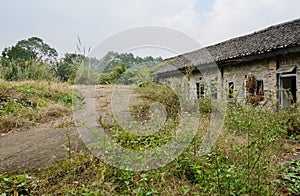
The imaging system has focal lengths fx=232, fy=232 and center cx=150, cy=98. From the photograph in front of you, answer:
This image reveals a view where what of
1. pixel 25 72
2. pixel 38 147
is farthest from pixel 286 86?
pixel 25 72

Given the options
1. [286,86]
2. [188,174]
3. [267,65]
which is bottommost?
[188,174]

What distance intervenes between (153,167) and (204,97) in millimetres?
3051

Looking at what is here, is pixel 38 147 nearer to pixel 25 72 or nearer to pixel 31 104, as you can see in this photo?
pixel 31 104

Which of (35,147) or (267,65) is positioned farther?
(267,65)

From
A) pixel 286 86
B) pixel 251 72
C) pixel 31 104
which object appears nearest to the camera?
pixel 31 104

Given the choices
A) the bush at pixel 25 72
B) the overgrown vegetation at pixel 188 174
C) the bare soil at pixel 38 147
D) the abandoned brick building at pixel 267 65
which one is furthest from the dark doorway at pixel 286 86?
the bush at pixel 25 72

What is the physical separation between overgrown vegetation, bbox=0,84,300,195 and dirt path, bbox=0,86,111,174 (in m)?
0.34

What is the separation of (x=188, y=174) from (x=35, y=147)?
2231 mm

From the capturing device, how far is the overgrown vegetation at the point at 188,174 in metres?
1.90

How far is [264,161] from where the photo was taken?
2.21 metres

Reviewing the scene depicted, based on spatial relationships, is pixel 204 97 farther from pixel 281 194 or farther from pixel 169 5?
pixel 281 194

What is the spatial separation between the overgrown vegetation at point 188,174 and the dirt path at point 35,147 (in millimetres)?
344

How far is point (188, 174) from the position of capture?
2.45 metres

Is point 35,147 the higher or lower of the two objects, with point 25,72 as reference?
lower
